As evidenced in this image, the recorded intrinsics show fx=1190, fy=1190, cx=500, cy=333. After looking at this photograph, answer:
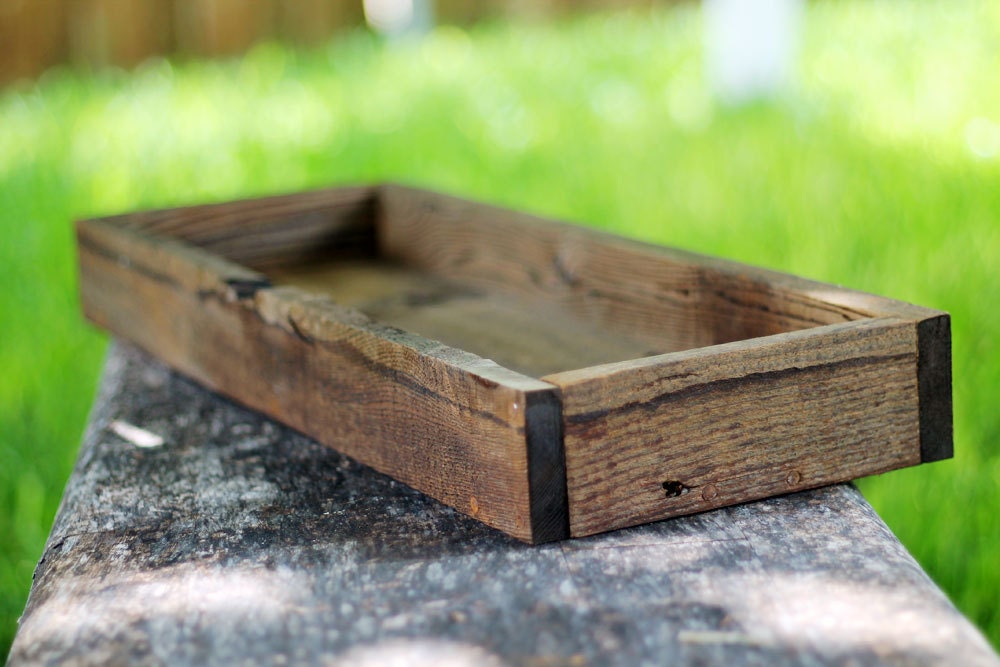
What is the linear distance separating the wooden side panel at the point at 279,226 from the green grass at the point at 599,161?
45 centimetres

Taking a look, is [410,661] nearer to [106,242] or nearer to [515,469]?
[515,469]

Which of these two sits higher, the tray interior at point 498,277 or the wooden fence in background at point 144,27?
the wooden fence in background at point 144,27

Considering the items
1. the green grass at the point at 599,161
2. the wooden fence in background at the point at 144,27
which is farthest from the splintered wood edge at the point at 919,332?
the wooden fence in background at the point at 144,27

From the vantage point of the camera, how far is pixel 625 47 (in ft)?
16.6

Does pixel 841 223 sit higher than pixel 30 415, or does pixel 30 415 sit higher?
pixel 841 223

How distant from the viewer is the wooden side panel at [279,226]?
6.45 feet

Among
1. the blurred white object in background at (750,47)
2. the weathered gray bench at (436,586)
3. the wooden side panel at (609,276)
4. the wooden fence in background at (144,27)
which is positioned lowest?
the weathered gray bench at (436,586)

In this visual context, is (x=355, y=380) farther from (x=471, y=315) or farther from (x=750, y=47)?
(x=750, y=47)

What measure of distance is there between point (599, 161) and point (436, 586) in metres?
2.54

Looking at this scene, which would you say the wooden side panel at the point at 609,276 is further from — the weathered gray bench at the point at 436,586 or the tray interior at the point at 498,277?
the weathered gray bench at the point at 436,586

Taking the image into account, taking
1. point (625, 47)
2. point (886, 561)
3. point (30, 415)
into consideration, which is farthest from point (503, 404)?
point (625, 47)

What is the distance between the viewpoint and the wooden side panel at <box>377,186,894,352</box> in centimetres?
133

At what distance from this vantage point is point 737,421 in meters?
1.10

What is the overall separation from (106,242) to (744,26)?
2.68m
